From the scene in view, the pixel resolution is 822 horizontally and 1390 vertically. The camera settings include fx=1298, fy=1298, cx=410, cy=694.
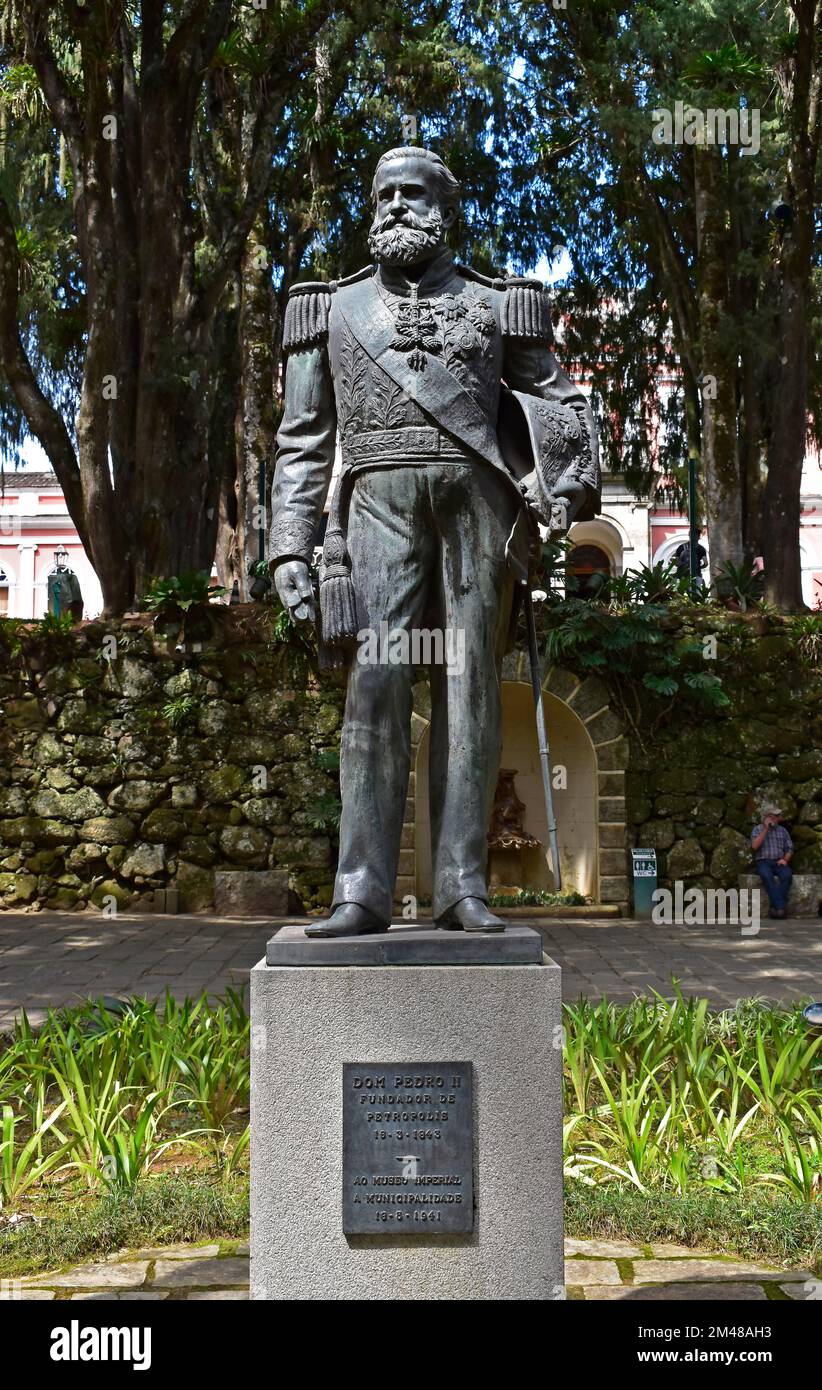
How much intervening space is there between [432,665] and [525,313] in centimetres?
96

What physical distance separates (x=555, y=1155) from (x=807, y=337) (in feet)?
36.8

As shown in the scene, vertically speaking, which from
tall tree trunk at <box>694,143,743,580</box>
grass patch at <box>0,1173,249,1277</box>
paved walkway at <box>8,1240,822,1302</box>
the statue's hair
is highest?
tall tree trunk at <box>694,143,743,580</box>

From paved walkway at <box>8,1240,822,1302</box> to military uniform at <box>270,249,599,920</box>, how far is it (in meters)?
1.00

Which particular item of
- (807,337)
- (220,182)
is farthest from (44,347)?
(807,337)

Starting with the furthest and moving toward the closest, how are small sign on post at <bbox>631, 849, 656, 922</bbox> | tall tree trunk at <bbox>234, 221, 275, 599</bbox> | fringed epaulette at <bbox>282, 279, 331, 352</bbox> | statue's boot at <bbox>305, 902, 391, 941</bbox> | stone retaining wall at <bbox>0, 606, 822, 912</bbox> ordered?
tall tree trunk at <bbox>234, 221, 275, 599</bbox> < stone retaining wall at <bbox>0, 606, 822, 912</bbox> < small sign on post at <bbox>631, 849, 656, 922</bbox> < fringed epaulette at <bbox>282, 279, 331, 352</bbox> < statue's boot at <bbox>305, 902, 391, 941</bbox>

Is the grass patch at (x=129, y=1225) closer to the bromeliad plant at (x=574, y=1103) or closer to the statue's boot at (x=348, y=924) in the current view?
the bromeliad plant at (x=574, y=1103)

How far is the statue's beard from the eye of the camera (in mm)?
3316

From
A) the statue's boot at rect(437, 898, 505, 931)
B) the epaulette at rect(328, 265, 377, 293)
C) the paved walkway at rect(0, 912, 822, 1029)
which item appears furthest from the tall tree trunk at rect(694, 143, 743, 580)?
the statue's boot at rect(437, 898, 505, 931)

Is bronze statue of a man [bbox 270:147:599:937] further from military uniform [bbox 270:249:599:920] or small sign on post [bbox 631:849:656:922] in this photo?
small sign on post [bbox 631:849:656:922]

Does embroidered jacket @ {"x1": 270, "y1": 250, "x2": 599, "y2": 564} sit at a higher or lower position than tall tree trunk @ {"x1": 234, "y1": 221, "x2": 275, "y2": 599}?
lower

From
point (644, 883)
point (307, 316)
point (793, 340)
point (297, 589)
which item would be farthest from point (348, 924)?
point (793, 340)

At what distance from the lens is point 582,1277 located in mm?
3191

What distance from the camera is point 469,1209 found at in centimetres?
278

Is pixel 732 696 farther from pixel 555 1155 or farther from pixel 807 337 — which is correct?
pixel 555 1155
